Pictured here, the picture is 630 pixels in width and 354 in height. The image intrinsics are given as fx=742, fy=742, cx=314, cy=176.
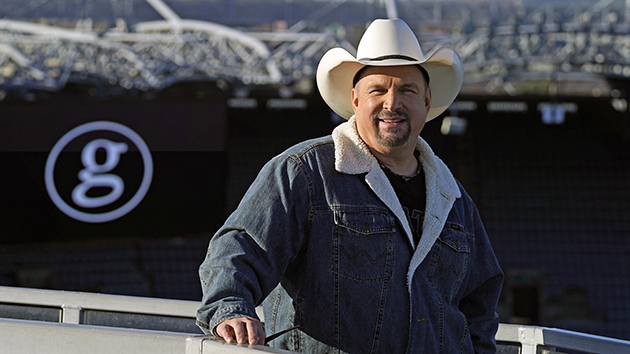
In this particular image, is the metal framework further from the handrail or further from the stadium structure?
the handrail

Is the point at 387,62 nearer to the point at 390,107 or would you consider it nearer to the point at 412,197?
the point at 390,107

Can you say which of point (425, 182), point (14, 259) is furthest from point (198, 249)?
point (425, 182)

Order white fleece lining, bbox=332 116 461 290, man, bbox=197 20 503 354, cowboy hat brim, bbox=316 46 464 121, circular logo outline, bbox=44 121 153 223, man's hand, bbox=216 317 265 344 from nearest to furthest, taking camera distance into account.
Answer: man's hand, bbox=216 317 265 344
man, bbox=197 20 503 354
white fleece lining, bbox=332 116 461 290
cowboy hat brim, bbox=316 46 464 121
circular logo outline, bbox=44 121 153 223

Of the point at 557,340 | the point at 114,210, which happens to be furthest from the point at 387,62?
the point at 114,210

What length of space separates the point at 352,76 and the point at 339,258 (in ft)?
1.67

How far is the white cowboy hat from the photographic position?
1.69m

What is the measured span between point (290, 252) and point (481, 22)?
10343mm

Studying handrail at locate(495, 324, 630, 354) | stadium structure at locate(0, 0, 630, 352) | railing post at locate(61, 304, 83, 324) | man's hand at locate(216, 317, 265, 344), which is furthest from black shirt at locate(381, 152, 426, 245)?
stadium structure at locate(0, 0, 630, 352)

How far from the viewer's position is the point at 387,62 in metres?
1.66

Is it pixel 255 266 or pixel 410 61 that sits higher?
pixel 410 61

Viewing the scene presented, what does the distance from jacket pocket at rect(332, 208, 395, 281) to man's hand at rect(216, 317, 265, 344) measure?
0.27 m

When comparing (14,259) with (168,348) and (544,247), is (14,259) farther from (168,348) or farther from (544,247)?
(168,348)

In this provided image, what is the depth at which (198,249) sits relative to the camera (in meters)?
11.5

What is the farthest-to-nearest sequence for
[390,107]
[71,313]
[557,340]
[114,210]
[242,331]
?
[114,210]
[71,313]
[557,340]
[390,107]
[242,331]
